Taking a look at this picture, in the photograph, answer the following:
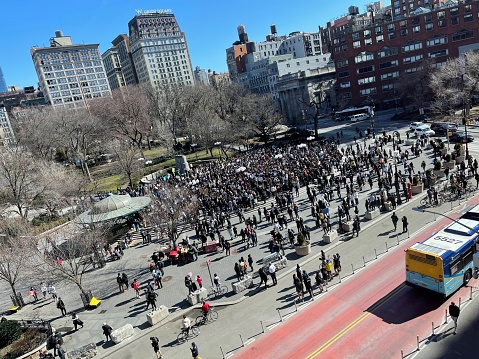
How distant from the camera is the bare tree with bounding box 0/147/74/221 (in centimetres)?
3853

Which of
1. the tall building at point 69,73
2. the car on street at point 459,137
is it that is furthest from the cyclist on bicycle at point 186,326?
the tall building at point 69,73

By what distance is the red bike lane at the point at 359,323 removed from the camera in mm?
13898

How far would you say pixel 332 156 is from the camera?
137 ft

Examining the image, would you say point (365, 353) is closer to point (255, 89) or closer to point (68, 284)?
point (68, 284)

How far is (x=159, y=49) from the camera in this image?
16125 centimetres

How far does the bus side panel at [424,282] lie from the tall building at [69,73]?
159 m

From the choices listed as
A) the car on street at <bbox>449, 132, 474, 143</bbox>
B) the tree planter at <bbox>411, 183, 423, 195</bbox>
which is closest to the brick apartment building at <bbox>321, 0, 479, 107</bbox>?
the car on street at <bbox>449, 132, 474, 143</bbox>

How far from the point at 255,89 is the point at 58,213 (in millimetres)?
108439

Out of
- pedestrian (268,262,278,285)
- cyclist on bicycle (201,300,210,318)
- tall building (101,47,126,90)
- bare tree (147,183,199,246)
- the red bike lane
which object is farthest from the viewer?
tall building (101,47,126,90)

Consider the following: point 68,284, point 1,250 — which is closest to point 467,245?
point 68,284

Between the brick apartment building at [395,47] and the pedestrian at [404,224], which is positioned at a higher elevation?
the brick apartment building at [395,47]

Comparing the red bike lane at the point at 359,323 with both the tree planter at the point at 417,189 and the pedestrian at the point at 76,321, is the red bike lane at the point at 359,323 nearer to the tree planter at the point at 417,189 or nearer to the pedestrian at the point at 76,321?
the pedestrian at the point at 76,321

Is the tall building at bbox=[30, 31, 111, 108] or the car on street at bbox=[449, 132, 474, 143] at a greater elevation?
the tall building at bbox=[30, 31, 111, 108]

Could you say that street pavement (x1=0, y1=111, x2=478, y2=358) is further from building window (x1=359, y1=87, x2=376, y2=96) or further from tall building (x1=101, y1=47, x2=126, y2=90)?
tall building (x1=101, y1=47, x2=126, y2=90)
